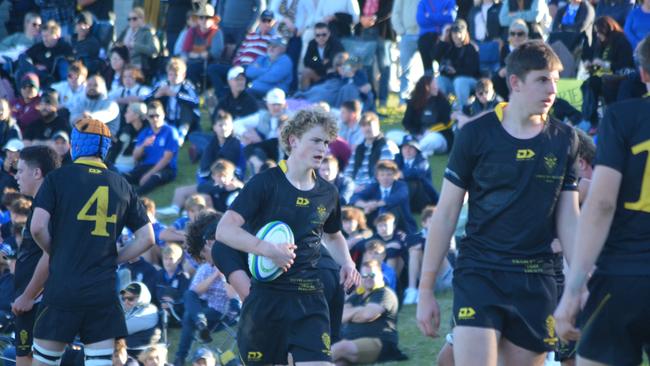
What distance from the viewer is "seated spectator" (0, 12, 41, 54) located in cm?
2052

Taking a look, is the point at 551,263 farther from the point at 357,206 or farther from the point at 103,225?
the point at 357,206

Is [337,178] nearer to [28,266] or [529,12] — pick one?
[529,12]

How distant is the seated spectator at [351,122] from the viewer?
14.9 m

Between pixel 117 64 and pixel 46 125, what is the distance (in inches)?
101

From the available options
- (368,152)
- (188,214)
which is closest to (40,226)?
(188,214)

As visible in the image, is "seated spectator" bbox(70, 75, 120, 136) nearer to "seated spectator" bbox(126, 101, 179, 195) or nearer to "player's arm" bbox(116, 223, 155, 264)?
"seated spectator" bbox(126, 101, 179, 195)

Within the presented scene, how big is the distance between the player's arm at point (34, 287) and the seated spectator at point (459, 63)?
835cm

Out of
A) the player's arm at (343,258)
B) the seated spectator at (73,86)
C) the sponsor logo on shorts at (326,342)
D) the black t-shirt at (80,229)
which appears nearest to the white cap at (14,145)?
the seated spectator at (73,86)

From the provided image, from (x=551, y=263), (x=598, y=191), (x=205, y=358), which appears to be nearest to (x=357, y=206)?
(x=205, y=358)

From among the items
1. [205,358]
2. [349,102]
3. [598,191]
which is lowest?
[205,358]

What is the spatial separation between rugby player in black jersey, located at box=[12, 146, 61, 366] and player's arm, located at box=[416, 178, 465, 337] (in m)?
3.31

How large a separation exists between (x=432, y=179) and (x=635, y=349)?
381 inches

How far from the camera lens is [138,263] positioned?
12.2 metres

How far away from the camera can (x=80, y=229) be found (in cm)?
797
